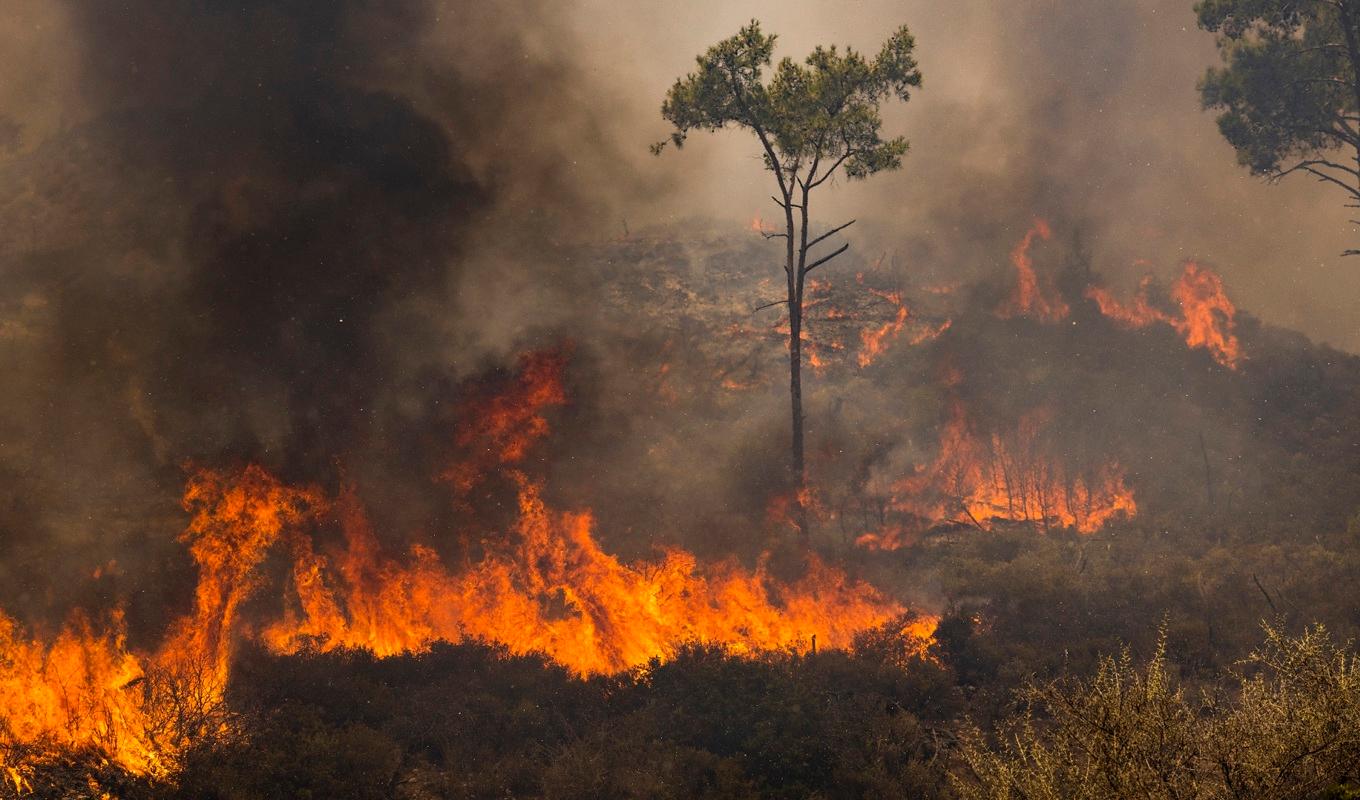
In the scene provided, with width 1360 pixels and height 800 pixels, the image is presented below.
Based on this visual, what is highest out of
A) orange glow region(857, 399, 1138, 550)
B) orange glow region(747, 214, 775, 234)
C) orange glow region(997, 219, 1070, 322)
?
orange glow region(747, 214, 775, 234)

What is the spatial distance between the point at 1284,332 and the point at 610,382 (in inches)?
1192

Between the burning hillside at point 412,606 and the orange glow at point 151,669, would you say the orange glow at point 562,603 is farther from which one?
the orange glow at point 151,669

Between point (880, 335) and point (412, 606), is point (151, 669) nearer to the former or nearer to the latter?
point (412, 606)

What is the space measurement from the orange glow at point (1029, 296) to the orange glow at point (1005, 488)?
7095mm

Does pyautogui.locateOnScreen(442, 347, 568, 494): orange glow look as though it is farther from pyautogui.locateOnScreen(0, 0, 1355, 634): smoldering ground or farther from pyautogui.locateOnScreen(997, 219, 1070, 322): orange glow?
pyautogui.locateOnScreen(997, 219, 1070, 322): orange glow

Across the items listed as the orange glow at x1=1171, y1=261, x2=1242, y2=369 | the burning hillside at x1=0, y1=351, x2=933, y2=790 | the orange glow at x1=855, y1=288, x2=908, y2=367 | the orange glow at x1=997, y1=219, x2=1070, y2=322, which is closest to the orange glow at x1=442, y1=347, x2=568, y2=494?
the burning hillside at x1=0, y1=351, x2=933, y2=790

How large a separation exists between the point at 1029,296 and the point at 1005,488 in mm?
10673

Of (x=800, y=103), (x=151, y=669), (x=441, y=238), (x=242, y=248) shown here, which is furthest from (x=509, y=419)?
(x=800, y=103)

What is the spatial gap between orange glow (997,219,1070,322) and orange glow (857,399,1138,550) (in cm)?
709

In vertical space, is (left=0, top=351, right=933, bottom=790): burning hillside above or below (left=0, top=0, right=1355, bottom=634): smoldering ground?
below

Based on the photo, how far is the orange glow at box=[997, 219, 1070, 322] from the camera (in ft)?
107

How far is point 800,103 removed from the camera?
22.7 metres

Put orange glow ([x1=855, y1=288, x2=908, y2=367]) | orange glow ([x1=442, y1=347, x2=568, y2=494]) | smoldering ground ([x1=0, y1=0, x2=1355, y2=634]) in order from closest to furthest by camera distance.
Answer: smoldering ground ([x1=0, y1=0, x2=1355, y2=634]) → orange glow ([x1=442, y1=347, x2=568, y2=494]) → orange glow ([x1=855, y1=288, x2=908, y2=367])

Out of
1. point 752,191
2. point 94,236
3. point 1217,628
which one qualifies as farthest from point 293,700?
point 752,191
